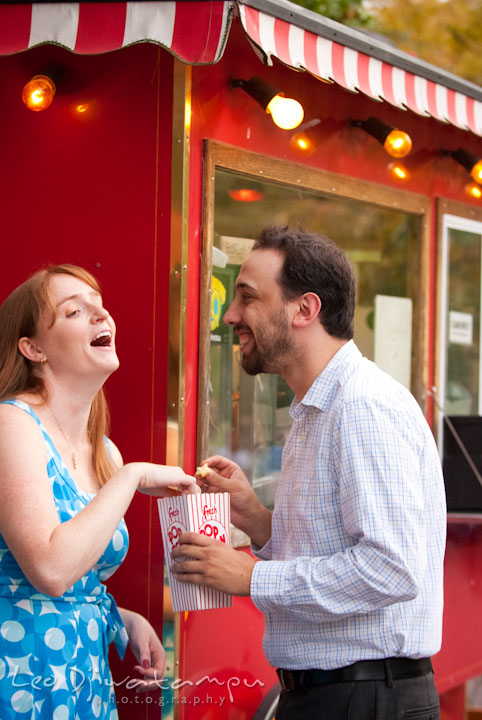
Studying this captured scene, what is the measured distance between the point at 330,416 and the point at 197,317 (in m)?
1.36

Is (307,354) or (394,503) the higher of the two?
(307,354)

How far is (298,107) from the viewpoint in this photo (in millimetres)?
3562

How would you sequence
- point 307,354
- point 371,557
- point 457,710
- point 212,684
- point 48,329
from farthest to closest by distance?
1. point 457,710
2. point 212,684
3. point 48,329
4. point 307,354
5. point 371,557

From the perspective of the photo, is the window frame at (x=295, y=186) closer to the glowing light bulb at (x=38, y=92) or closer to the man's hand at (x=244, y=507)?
the glowing light bulb at (x=38, y=92)

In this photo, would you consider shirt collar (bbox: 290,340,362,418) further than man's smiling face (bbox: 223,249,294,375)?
No

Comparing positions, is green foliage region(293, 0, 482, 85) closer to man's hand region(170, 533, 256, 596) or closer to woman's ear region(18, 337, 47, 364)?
woman's ear region(18, 337, 47, 364)

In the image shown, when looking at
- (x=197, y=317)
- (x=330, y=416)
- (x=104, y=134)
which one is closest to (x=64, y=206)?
(x=104, y=134)

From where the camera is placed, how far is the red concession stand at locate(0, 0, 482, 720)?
10.6ft

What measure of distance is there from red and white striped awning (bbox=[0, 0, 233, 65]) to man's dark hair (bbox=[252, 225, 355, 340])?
88 centimetres

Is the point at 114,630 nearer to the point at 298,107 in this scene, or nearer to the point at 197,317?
the point at 197,317

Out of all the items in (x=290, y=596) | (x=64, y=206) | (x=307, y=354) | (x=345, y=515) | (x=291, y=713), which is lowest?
(x=291, y=713)

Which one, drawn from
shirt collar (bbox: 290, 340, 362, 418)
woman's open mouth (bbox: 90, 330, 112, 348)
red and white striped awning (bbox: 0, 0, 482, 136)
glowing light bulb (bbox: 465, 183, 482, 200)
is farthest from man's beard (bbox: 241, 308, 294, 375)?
glowing light bulb (bbox: 465, 183, 482, 200)

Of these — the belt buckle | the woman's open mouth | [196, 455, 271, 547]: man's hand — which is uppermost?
the woman's open mouth

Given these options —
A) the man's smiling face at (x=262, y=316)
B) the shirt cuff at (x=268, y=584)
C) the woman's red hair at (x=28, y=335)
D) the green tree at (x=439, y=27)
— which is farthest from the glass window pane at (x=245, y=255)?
the green tree at (x=439, y=27)
